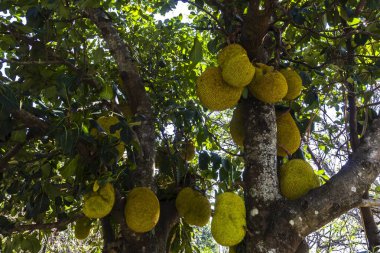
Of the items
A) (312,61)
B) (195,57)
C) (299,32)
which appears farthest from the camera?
(299,32)

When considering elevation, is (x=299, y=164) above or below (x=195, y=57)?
below

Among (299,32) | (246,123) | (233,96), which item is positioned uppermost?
(299,32)

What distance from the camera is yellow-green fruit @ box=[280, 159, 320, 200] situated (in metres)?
1.54

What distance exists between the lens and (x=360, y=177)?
1420 millimetres

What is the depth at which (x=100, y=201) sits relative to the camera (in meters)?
1.67

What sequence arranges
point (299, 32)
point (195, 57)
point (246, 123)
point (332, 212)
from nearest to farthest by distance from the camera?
1. point (332, 212)
2. point (246, 123)
3. point (195, 57)
4. point (299, 32)

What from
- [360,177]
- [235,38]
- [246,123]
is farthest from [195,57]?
[360,177]

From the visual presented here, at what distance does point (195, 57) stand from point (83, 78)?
0.55 m

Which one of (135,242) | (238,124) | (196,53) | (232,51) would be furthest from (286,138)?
(135,242)

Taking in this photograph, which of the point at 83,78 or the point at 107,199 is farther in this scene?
the point at 83,78

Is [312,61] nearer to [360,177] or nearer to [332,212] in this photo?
[360,177]

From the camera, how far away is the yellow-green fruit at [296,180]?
1539mm

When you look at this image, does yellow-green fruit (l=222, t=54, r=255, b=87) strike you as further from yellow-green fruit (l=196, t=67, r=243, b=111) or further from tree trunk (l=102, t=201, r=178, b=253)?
tree trunk (l=102, t=201, r=178, b=253)

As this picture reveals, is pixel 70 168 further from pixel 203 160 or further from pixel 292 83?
pixel 292 83
